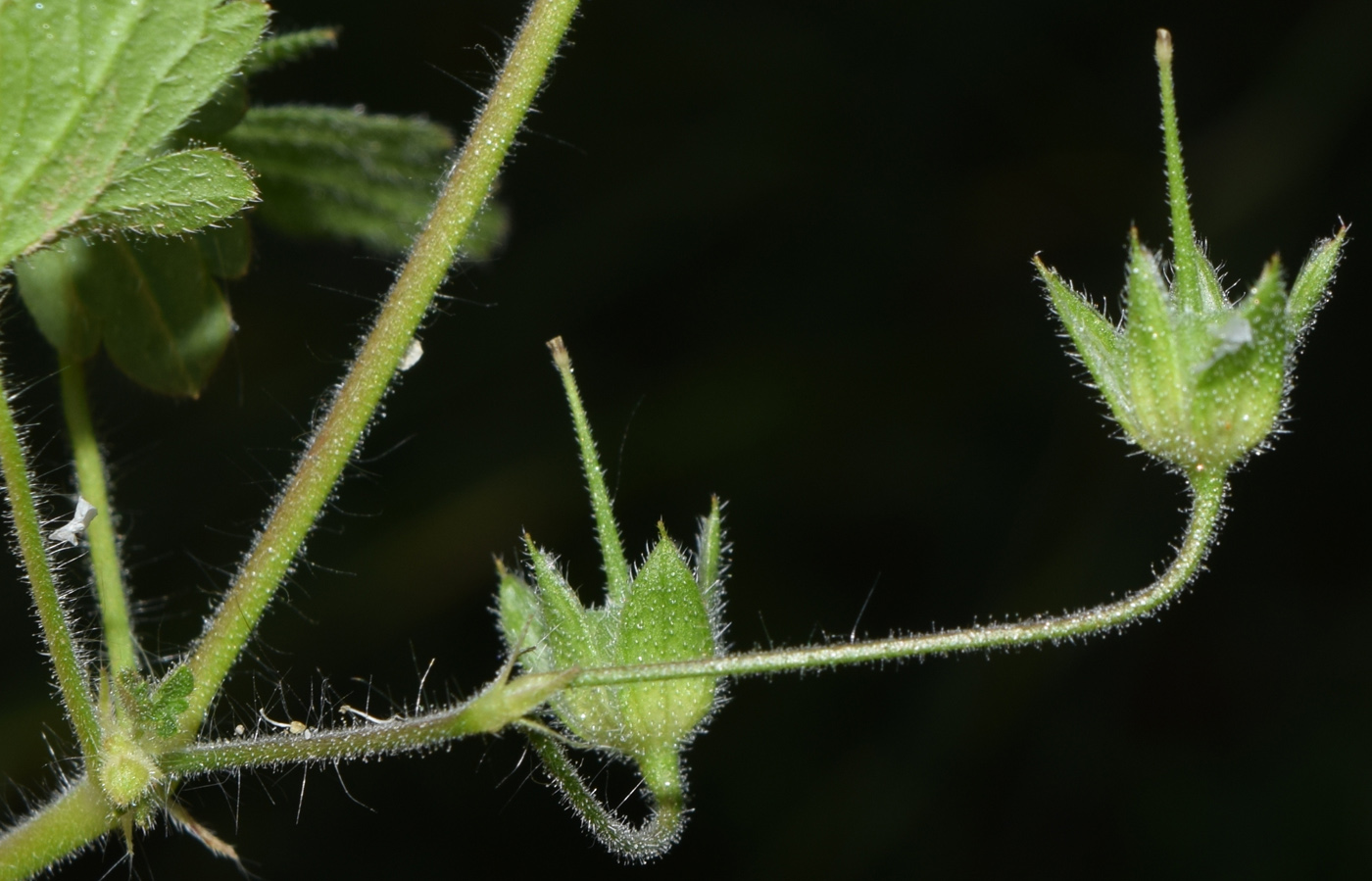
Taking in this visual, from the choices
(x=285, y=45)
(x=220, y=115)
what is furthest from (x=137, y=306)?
(x=285, y=45)

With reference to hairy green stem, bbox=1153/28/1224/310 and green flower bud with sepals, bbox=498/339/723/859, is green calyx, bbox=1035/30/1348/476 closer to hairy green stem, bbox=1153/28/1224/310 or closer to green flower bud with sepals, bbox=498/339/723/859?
hairy green stem, bbox=1153/28/1224/310

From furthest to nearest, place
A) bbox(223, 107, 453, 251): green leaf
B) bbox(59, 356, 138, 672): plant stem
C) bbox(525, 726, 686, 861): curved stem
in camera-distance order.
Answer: bbox(223, 107, 453, 251): green leaf → bbox(59, 356, 138, 672): plant stem → bbox(525, 726, 686, 861): curved stem

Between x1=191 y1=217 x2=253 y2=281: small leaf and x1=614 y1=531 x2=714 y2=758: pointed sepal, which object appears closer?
x1=614 y1=531 x2=714 y2=758: pointed sepal

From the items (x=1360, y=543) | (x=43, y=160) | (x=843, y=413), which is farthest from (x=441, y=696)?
(x=1360, y=543)

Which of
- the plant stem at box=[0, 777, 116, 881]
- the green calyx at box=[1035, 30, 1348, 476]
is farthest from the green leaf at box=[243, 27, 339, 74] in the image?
the green calyx at box=[1035, 30, 1348, 476]

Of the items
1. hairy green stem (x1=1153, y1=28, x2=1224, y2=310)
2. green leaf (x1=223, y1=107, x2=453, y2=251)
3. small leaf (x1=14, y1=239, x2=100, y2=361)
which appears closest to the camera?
hairy green stem (x1=1153, y1=28, x2=1224, y2=310)
